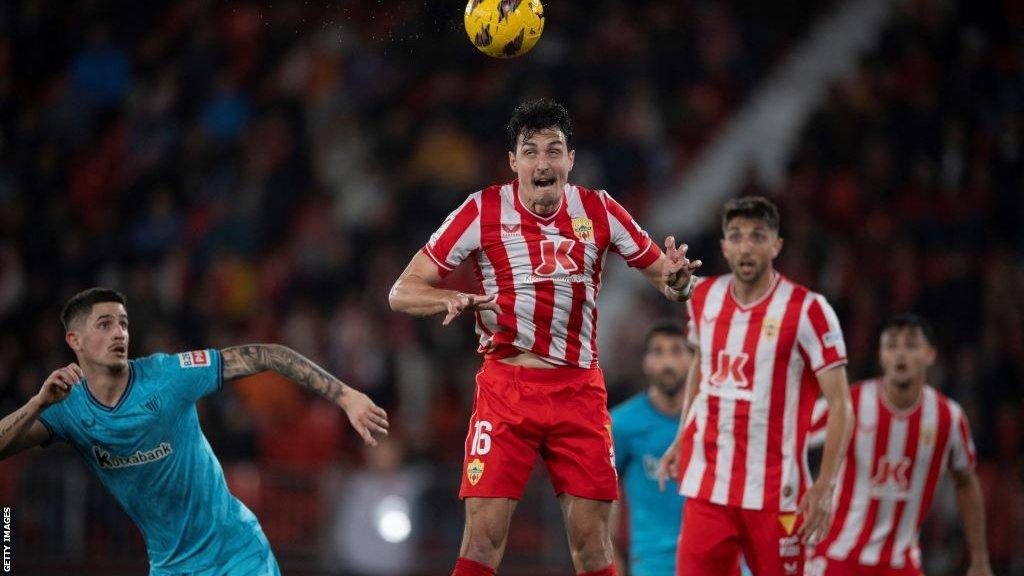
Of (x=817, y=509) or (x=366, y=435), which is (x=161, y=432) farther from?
(x=817, y=509)

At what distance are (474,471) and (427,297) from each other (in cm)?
78

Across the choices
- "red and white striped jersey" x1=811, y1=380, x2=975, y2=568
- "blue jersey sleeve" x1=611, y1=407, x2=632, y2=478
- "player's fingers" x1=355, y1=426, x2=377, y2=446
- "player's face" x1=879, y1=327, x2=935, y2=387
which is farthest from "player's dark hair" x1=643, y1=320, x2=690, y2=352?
"player's fingers" x1=355, y1=426, x2=377, y2=446

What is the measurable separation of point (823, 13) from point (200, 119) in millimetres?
7422

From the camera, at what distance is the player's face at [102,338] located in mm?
6301

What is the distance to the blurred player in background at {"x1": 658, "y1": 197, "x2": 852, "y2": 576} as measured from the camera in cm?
671

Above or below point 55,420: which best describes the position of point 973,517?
below

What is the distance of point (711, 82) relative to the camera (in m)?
15.9

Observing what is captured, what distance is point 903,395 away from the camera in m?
8.12

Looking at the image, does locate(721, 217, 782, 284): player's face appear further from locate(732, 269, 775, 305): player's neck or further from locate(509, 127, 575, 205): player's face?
locate(509, 127, 575, 205): player's face

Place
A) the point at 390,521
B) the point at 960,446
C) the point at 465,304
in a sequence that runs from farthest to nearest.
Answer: the point at 390,521
the point at 960,446
the point at 465,304

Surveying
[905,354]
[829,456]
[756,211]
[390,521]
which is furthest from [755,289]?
[390,521]

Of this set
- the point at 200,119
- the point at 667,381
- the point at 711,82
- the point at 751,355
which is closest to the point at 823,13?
the point at 711,82

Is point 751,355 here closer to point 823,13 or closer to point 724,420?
point 724,420

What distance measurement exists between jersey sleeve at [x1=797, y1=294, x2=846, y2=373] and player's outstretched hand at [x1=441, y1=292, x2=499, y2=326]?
1630mm
